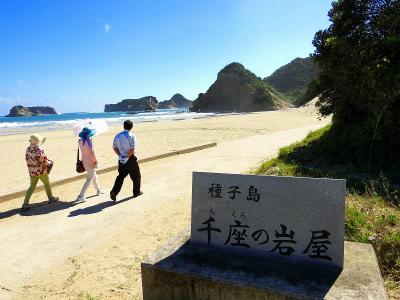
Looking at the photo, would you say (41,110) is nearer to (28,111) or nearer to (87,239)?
(28,111)

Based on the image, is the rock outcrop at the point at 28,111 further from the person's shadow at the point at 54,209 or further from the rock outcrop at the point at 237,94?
the person's shadow at the point at 54,209

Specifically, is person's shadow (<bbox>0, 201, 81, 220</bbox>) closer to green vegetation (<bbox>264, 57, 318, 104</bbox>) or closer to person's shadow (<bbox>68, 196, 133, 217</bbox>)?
person's shadow (<bbox>68, 196, 133, 217</bbox>)

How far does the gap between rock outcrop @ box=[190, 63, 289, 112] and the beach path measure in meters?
95.8

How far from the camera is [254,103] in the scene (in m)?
107

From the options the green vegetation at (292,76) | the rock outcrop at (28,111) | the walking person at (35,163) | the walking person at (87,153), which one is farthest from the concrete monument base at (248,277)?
the rock outcrop at (28,111)

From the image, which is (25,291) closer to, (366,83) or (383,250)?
(383,250)

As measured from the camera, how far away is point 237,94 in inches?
4520

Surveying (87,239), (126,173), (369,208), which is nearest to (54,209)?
(126,173)

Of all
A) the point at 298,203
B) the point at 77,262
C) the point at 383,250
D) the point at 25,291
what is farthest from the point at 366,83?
the point at 25,291

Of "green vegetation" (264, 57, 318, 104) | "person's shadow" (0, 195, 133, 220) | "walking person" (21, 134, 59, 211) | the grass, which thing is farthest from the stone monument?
"green vegetation" (264, 57, 318, 104)

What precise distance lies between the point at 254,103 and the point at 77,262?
10518 cm

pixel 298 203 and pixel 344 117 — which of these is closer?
pixel 298 203

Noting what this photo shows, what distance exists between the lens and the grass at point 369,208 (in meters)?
3.92

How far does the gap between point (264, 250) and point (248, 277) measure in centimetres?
42
